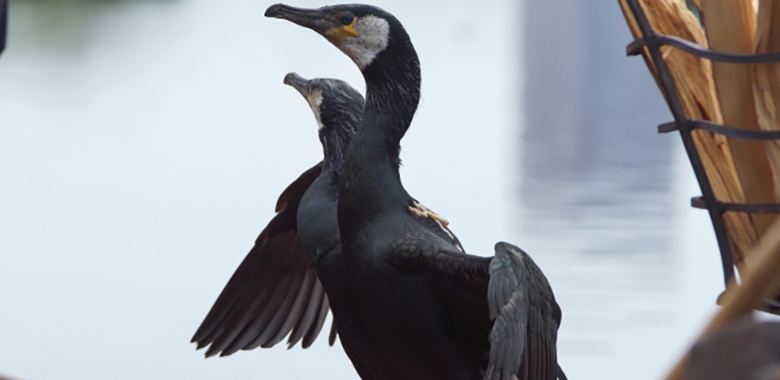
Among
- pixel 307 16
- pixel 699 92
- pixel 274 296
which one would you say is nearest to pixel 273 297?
pixel 274 296

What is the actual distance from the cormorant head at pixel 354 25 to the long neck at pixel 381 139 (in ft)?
0.04

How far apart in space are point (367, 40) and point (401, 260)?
7.2 inches

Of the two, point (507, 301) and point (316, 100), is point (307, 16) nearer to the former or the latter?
point (316, 100)

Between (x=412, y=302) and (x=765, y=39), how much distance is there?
0.32 metres

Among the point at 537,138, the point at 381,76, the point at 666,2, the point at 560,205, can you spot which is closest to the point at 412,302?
the point at 381,76

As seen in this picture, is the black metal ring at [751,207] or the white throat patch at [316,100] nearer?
the black metal ring at [751,207]

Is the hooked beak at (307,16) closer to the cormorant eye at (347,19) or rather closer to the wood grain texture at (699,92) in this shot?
the cormorant eye at (347,19)

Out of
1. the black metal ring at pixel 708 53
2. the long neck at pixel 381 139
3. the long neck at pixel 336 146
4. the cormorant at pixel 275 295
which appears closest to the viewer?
the black metal ring at pixel 708 53

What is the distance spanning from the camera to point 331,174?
2.91ft

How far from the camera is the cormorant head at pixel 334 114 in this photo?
0.88 m

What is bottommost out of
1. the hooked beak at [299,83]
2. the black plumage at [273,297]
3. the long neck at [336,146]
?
the black plumage at [273,297]

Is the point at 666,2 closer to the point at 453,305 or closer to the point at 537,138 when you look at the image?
the point at 453,305

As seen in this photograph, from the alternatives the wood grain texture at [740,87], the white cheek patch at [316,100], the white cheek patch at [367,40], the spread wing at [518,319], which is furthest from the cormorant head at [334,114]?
the wood grain texture at [740,87]

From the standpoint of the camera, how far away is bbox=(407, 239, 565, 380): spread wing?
64cm
